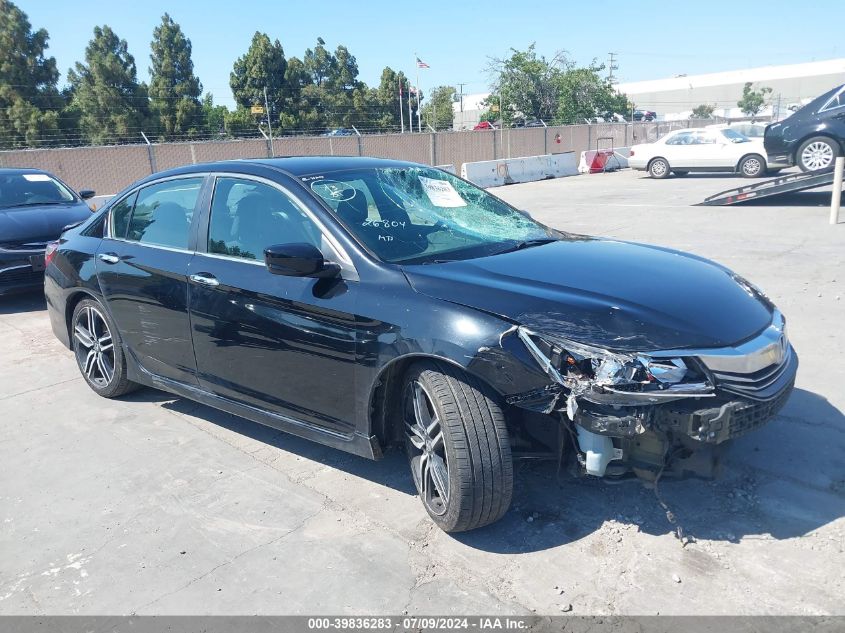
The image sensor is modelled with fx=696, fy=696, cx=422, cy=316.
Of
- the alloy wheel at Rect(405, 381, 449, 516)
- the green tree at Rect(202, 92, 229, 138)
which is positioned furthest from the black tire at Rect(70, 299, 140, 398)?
the green tree at Rect(202, 92, 229, 138)

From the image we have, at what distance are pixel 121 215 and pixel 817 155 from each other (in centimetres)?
1572

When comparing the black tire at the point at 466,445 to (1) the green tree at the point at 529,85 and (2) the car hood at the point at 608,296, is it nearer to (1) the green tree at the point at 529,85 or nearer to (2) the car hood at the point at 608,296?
(2) the car hood at the point at 608,296

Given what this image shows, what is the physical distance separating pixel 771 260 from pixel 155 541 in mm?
7903

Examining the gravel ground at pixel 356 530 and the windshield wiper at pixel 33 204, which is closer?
the gravel ground at pixel 356 530

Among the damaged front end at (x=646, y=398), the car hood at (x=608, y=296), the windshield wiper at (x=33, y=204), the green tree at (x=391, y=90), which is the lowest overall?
the damaged front end at (x=646, y=398)

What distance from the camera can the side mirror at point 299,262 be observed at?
3.30 metres

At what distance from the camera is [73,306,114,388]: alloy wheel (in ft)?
16.3

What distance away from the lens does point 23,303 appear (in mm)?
8562

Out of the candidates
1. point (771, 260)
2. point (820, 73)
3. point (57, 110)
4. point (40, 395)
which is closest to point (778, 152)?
point (771, 260)

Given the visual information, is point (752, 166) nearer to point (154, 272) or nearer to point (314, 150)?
point (314, 150)

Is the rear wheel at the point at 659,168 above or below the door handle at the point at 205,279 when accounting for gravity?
below

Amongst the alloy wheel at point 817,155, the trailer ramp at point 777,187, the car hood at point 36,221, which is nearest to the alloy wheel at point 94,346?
the car hood at point 36,221

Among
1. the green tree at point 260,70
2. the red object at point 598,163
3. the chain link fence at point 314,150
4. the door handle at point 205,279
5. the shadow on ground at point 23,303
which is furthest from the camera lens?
the green tree at point 260,70

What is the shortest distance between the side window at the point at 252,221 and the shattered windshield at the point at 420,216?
6.9 inches
